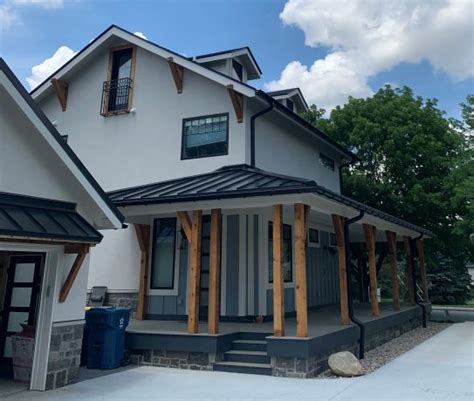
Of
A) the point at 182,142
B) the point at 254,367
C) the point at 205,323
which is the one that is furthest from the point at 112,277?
the point at 254,367

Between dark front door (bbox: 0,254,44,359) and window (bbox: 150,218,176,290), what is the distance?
139 inches

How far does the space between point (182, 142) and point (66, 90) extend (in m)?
4.75

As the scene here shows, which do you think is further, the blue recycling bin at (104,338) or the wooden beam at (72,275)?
the blue recycling bin at (104,338)

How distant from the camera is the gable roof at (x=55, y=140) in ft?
18.0

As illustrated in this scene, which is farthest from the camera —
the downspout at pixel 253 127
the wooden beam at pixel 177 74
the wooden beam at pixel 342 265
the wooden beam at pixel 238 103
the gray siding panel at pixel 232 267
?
the wooden beam at pixel 177 74

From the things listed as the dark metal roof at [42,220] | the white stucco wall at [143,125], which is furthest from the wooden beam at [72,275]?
the white stucco wall at [143,125]

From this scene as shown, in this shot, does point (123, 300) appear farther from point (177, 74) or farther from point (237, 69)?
point (237, 69)

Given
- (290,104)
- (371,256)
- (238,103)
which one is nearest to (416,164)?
(290,104)

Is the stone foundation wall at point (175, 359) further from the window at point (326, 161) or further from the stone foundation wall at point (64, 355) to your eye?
the window at point (326, 161)

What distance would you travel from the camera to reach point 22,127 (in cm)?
581

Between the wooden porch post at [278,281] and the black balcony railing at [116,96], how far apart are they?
6.82m

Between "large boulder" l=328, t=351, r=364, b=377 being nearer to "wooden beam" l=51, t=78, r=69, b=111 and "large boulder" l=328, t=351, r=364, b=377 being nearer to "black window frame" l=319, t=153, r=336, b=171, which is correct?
"black window frame" l=319, t=153, r=336, b=171

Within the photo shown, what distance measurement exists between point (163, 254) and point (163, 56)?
5217 mm

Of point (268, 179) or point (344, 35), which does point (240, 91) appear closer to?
point (268, 179)
